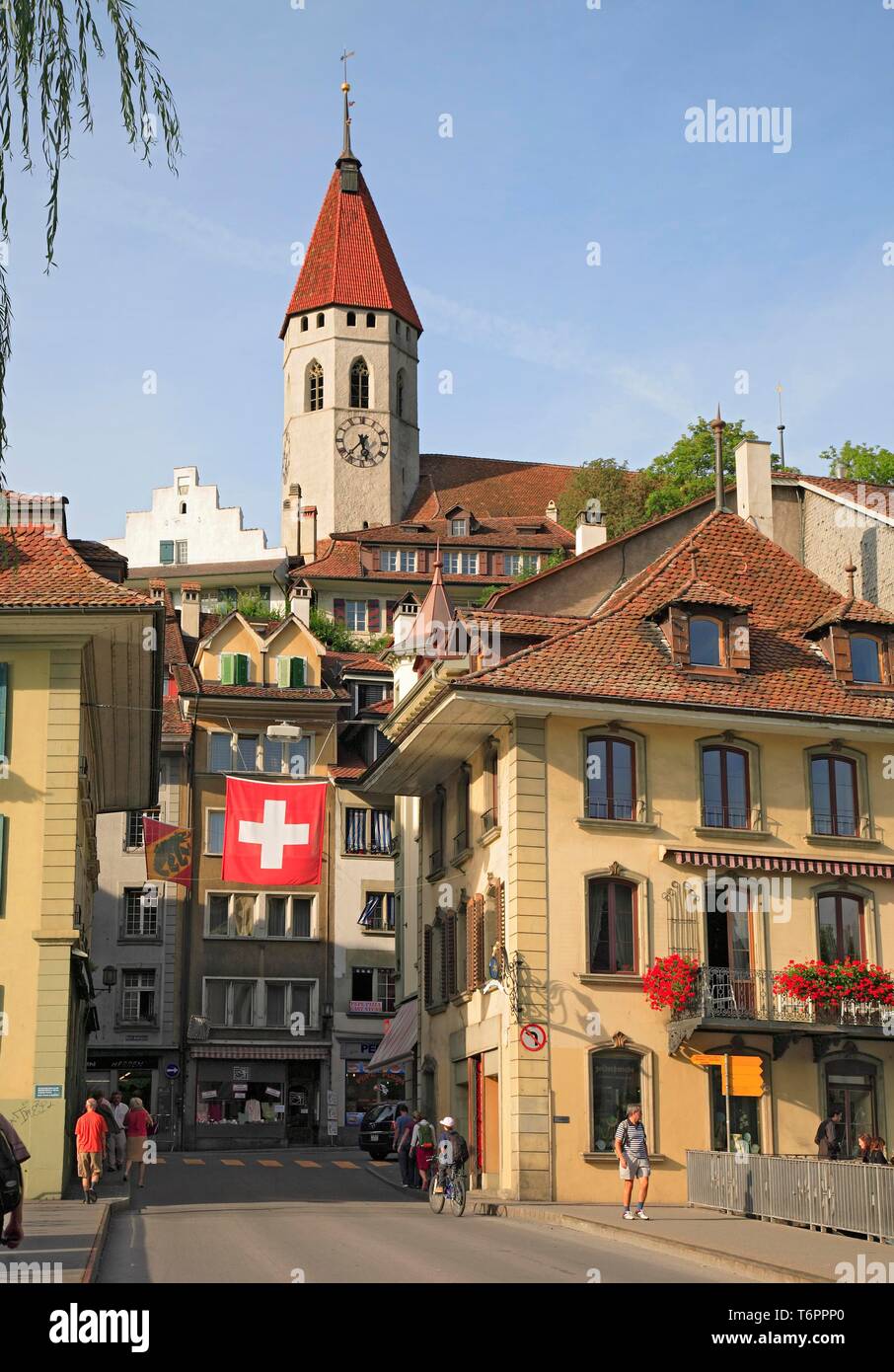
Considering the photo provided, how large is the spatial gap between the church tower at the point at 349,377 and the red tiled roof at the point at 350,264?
0.07m

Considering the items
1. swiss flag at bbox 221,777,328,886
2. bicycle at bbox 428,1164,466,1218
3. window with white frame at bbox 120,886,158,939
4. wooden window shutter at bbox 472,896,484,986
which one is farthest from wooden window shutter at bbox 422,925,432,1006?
window with white frame at bbox 120,886,158,939

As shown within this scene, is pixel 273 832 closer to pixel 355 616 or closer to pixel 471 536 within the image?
pixel 355 616

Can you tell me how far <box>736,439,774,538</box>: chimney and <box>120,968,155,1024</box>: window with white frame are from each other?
98.1 ft

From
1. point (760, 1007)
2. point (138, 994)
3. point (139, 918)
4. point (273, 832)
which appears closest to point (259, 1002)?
point (138, 994)

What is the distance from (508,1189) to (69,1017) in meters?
8.70

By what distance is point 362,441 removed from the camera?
13500 centimetres

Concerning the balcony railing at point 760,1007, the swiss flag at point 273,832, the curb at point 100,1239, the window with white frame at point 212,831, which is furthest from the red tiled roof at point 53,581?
the window with white frame at point 212,831

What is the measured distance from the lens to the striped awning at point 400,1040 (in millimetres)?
45656

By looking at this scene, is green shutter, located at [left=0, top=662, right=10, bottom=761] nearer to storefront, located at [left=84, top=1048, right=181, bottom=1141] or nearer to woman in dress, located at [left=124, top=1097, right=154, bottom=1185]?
woman in dress, located at [left=124, top=1097, right=154, bottom=1185]

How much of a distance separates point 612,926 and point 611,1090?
309 cm

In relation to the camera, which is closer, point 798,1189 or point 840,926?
point 798,1189

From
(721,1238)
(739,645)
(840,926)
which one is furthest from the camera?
(739,645)

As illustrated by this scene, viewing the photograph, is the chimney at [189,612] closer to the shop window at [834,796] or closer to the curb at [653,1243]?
the shop window at [834,796]

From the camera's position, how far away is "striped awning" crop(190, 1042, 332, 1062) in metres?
65.1
